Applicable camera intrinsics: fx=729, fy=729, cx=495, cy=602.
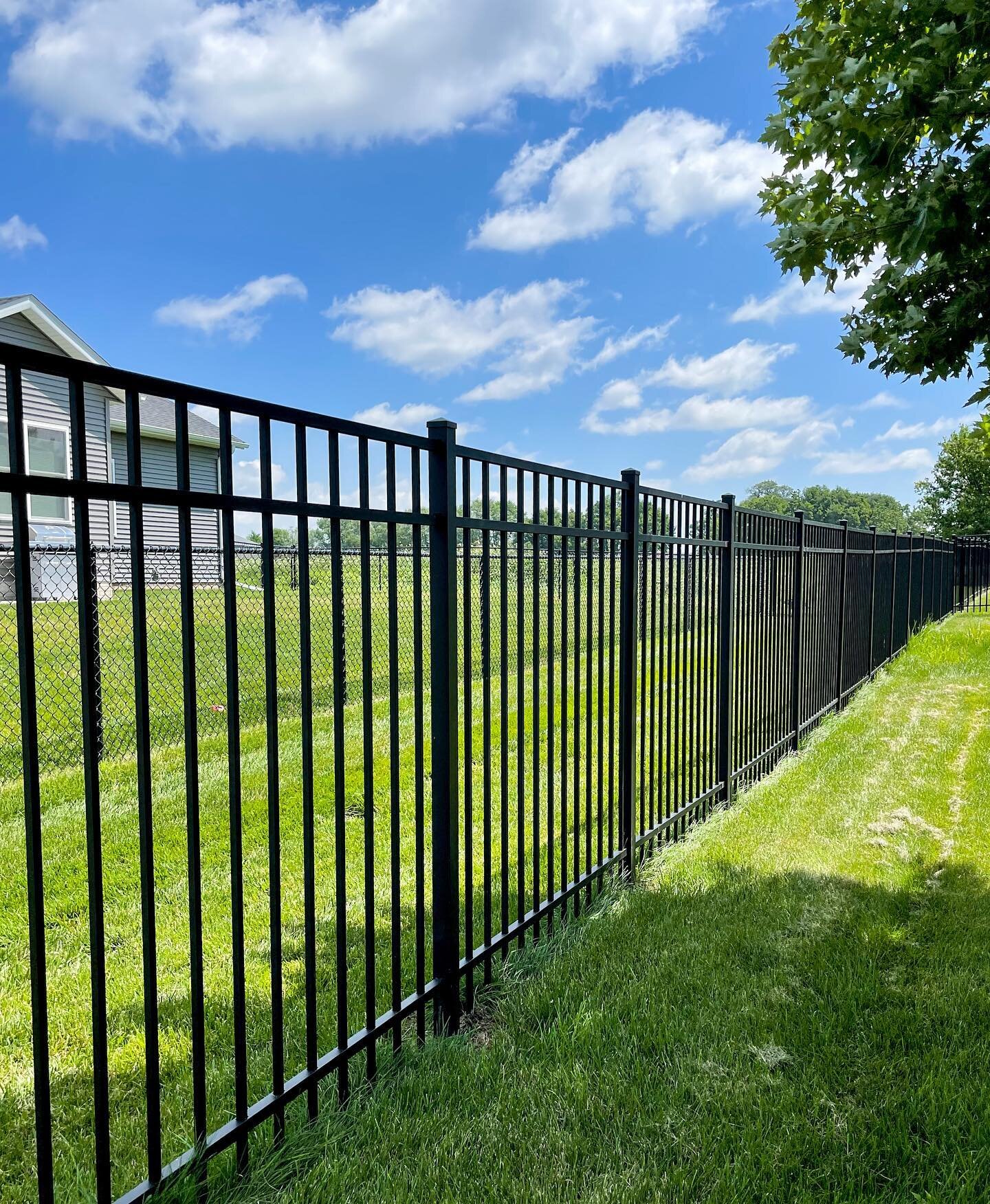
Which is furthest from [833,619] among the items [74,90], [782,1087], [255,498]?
[74,90]

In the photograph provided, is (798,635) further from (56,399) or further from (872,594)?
(56,399)

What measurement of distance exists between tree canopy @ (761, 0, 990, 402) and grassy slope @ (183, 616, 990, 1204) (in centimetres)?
241

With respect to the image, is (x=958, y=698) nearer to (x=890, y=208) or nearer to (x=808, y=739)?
(x=808, y=739)

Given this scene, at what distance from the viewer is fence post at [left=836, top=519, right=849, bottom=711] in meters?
8.27

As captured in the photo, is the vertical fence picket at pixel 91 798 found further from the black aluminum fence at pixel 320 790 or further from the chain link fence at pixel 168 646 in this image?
the chain link fence at pixel 168 646

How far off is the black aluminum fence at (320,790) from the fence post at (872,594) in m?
3.53

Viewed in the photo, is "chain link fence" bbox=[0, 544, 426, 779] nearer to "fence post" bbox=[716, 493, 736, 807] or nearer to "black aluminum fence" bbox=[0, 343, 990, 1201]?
"black aluminum fence" bbox=[0, 343, 990, 1201]

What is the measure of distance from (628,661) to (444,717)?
65.3 inches

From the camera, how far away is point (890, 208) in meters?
2.92

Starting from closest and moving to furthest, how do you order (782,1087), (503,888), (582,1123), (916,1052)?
(582,1123) < (782,1087) < (916,1052) < (503,888)

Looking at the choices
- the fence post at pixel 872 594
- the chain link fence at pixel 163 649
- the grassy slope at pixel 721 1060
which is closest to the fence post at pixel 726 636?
the grassy slope at pixel 721 1060

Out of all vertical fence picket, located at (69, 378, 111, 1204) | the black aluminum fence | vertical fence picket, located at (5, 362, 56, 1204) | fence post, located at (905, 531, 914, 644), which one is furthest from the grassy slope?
fence post, located at (905, 531, 914, 644)

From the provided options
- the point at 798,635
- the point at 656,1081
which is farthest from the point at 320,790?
the point at 798,635

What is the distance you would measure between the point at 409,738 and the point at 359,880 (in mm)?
2712
